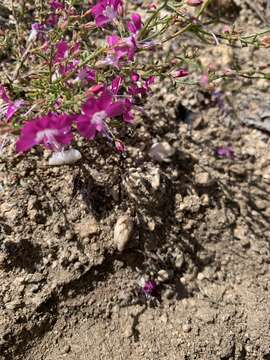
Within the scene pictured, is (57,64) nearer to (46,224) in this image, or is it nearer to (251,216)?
(46,224)

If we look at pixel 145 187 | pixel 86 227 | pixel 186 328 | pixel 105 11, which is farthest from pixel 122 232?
pixel 105 11

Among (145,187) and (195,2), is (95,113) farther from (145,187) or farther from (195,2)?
(145,187)

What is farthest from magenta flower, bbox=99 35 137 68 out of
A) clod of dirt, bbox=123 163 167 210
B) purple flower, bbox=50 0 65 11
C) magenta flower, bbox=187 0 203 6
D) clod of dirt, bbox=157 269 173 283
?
clod of dirt, bbox=157 269 173 283

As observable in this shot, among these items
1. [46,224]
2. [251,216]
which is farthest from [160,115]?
[46,224]

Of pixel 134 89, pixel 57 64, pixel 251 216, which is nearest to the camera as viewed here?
pixel 57 64

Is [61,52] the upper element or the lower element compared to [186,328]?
upper

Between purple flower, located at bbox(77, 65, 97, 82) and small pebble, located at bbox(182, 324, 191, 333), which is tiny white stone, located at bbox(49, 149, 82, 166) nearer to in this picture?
purple flower, located at bbox(77, 65, 97, 82)
